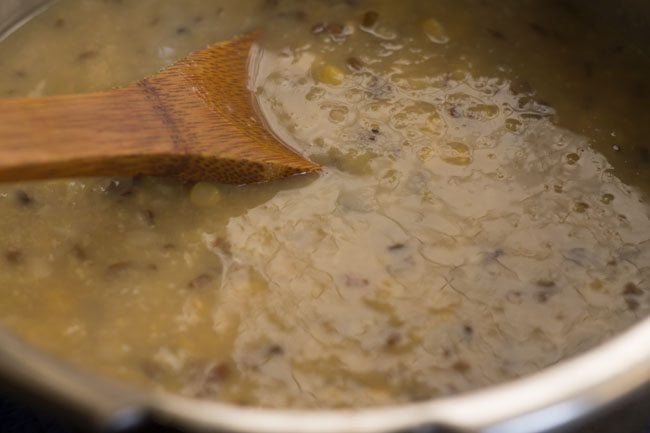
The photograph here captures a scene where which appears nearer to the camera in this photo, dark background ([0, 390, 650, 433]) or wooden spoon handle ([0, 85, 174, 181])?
dark background ([0, 390, 650, 433])

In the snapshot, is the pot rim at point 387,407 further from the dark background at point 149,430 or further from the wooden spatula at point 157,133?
the wooden spatula at point 157,133

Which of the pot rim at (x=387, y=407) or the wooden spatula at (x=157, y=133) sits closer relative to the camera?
the pot rim at (x=387, y=407)

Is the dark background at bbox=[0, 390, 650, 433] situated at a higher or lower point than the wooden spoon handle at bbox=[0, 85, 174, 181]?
lower

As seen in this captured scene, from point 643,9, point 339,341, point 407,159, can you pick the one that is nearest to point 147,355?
point 339,341

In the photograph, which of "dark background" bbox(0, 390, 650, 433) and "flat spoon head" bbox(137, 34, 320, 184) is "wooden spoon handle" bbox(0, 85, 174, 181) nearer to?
"flat spoon head" bbox(137, 34, 320, 184)

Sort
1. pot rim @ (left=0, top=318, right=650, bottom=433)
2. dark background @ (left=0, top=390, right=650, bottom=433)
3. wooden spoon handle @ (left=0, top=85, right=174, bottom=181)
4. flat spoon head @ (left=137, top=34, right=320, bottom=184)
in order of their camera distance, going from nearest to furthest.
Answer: pot rim @ (left=0, top=318, right=650, bottom=433) < dark background @ (left=0, top=390, right=650, bottom=433) < wooden spoon handle @ (left=0, top=85, right=174, bottom=181) < flat spoon head @ (left=137, top=34, right=320, bottom=184)

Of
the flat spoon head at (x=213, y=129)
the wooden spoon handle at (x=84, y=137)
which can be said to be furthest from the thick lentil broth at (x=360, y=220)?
the wooden spoon handle at (x=84, y=137)

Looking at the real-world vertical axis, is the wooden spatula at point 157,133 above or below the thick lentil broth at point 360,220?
above

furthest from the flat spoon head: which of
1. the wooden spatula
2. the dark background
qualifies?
the dark background
